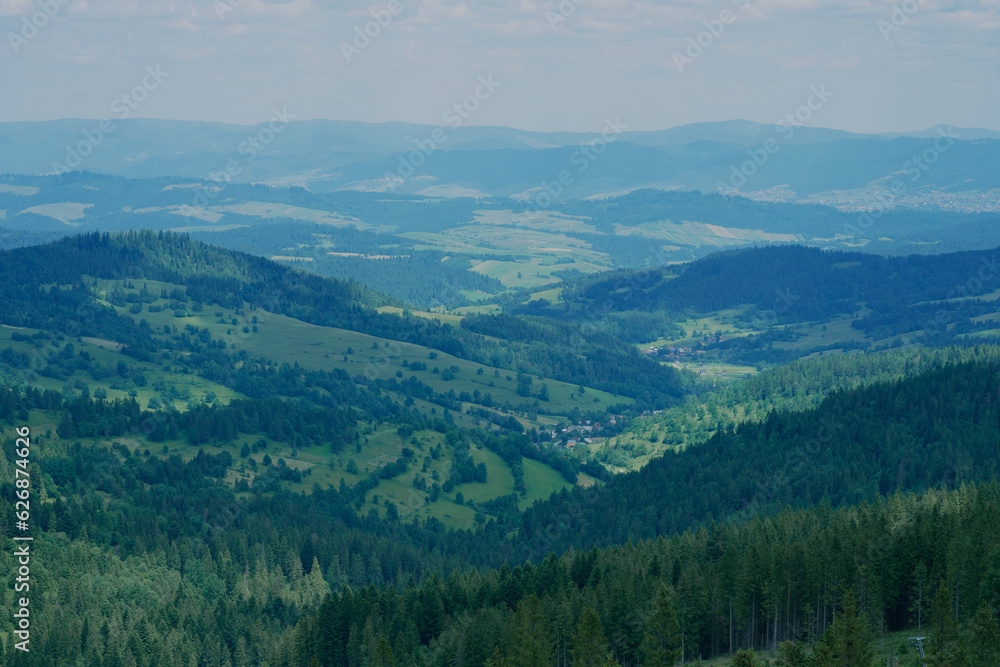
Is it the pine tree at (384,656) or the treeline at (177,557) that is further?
the treeline at (177,557)

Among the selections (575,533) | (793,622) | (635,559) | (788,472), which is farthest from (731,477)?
(793,622)

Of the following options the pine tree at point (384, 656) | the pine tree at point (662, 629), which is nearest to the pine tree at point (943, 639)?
the pine tree at point (662, 629)

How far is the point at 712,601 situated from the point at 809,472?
8548cm

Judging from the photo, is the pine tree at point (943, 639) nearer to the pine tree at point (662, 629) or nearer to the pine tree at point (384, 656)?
the pine tree at point (662, 629)

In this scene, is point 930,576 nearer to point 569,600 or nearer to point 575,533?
point 569,600

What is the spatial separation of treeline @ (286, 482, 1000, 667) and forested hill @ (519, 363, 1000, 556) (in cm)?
4741

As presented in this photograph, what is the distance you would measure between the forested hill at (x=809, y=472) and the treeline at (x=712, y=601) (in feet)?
156

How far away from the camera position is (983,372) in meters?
199

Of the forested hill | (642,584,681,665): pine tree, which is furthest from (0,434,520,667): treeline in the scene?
(642,584,681,665): pine tree

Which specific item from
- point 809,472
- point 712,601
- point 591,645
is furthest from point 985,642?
point 809,472

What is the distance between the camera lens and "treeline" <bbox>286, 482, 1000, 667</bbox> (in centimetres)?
8538

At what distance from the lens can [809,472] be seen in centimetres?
17812

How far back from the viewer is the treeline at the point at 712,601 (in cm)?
8538

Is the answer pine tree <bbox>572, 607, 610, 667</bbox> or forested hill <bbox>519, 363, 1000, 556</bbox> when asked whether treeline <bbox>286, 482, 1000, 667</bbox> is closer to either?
pine tree <bbox>572, 607, 610, 667</bbox>
